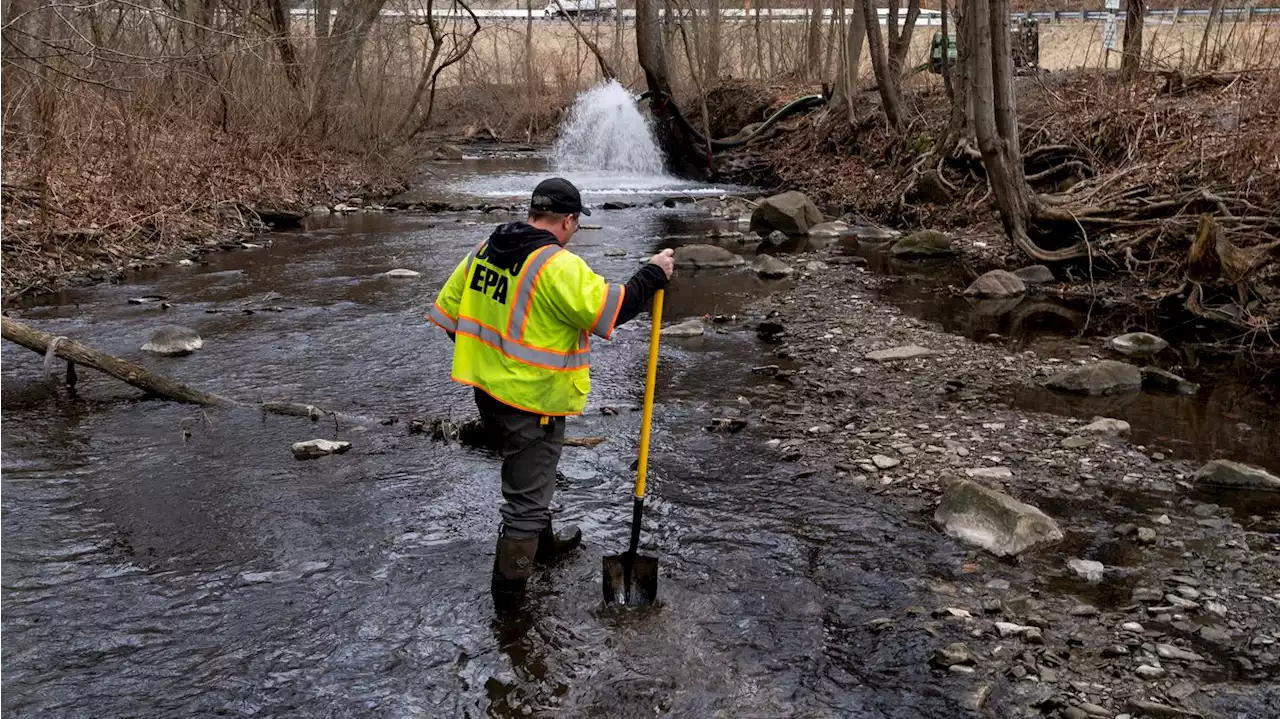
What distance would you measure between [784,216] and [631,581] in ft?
40.4

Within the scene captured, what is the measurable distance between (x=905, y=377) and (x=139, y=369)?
5528 millimetres

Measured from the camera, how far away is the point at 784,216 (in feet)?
53.6

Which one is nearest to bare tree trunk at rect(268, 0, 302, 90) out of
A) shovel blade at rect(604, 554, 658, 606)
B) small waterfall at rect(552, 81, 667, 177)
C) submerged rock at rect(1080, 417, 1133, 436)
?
small waterfall at rect(552, 81, 667, 177)

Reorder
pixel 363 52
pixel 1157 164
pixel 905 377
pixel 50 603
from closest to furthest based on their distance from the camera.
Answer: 1. pixel 50 603
2. pixel 905 377
3. pixel 1157 164
4. pixel 363 52

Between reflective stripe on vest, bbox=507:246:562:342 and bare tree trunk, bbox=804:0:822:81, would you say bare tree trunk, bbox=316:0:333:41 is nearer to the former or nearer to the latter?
bare tree trunk, bbox=804:0:822:81

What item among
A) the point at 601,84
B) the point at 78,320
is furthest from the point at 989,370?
the point at 601,84

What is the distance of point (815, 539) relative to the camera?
17.3 feet

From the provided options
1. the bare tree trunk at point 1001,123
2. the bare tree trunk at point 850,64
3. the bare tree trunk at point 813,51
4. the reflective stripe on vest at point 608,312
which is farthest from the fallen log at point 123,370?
the bare tree trunk at point 813,51

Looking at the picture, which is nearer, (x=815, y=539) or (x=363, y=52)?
(x=815, y=539)

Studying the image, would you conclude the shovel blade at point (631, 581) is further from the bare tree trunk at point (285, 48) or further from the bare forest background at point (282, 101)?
the bare tree trunk at point (285, 48)

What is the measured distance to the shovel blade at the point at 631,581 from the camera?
4629mm

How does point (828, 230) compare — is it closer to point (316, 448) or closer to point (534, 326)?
point (316, 448)

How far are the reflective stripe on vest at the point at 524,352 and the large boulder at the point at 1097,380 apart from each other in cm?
473

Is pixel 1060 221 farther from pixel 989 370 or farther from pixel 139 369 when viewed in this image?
pixel 139 369
